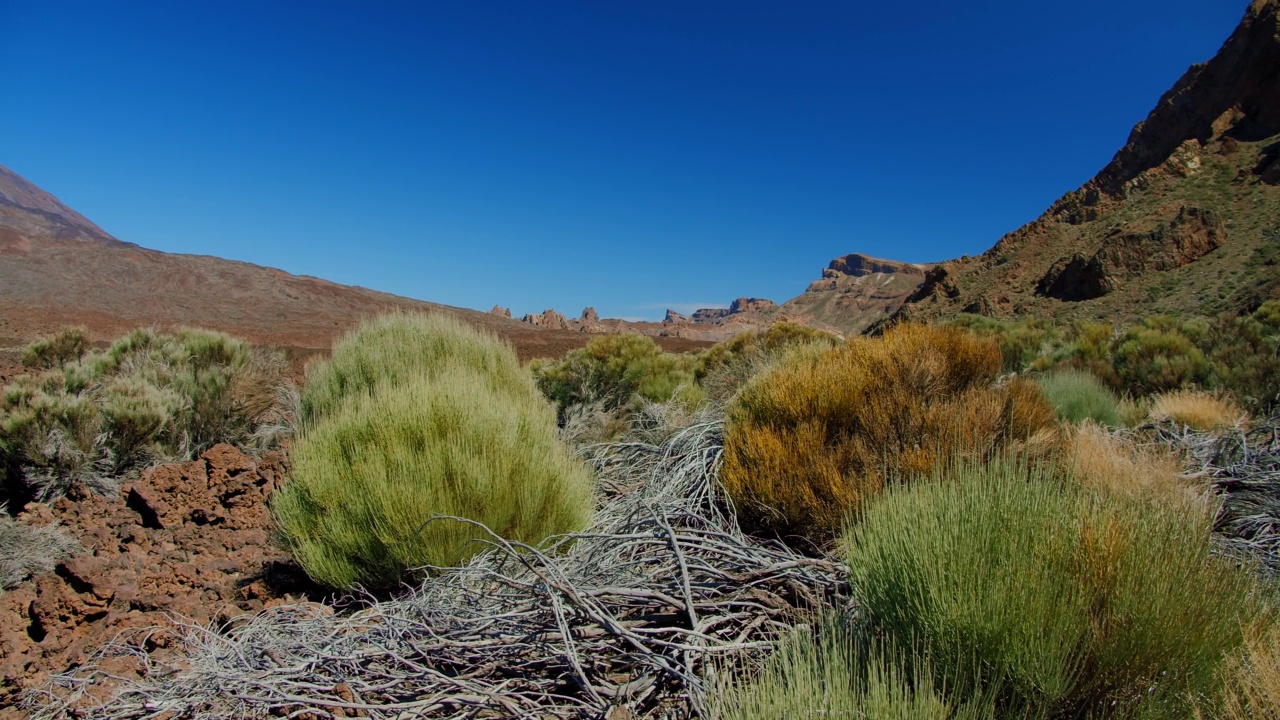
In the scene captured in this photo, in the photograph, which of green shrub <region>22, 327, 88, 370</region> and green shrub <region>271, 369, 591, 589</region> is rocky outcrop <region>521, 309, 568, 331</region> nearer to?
green shrub <region>22, 327, 88, 370</region>

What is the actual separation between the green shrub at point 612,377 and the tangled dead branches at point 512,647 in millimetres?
5579

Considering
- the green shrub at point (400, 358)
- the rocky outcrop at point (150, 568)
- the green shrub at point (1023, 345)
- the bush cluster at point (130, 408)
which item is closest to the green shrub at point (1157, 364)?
the green shrub at point (1023, 345)

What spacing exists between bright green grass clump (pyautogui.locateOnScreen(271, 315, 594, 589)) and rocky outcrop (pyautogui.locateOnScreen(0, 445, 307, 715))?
0.55 metres

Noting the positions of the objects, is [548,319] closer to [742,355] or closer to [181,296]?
[181,296]

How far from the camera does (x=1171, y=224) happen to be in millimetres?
36281

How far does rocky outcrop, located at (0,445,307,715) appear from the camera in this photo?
124 inches

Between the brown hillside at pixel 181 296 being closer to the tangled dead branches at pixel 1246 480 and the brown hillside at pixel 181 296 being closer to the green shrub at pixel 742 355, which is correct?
the green shrub at pixel 742 355

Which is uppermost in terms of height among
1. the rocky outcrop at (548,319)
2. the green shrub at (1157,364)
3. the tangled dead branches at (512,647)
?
the rocky outcrop at (548,319)

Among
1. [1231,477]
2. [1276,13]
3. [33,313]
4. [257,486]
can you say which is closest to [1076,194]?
[1276,13]

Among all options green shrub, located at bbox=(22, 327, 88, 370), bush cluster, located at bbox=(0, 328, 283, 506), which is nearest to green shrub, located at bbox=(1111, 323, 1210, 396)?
bush cluster, located at bbox=(0, 328, 283, 506)

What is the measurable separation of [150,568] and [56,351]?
966 cm

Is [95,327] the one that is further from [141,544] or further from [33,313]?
[141,544]

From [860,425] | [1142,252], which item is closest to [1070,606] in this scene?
[860,425]

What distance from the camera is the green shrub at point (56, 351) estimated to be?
1009cm
